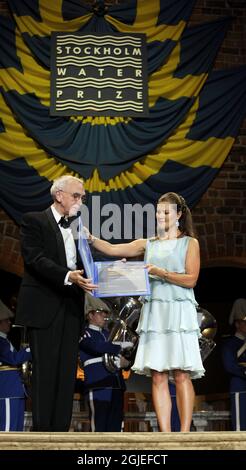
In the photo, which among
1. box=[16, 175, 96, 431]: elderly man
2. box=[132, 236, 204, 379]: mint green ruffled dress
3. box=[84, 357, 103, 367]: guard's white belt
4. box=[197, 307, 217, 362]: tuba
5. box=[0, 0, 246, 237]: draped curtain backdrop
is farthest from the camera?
box=[0, 0, 246, 237]: draped curtain backdrop

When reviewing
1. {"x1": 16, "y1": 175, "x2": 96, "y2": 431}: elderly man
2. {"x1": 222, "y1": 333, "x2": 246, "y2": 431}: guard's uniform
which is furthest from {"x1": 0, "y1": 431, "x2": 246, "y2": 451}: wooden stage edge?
{"x1": 222, "y1": 333, "x2": 246, "y2": 431}: guard's uniform

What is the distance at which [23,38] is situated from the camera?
7.32 m

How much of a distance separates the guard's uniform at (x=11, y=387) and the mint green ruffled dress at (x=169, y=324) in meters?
2.29

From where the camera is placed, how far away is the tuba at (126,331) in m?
6.24

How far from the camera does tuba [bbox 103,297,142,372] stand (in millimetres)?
6238

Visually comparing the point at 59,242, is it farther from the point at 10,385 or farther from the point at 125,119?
the point at 125,119

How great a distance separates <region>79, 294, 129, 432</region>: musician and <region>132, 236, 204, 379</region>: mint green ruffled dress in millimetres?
2041

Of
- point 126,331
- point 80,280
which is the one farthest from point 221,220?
point 80,280

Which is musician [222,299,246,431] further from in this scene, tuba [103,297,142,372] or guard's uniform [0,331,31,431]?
guard's uniform [0,331,31,431]

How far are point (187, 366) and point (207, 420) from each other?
3.26 m

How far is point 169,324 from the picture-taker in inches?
163

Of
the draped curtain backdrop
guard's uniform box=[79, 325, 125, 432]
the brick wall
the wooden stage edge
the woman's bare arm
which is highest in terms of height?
the draped curtain backdrop

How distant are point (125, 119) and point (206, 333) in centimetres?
216
